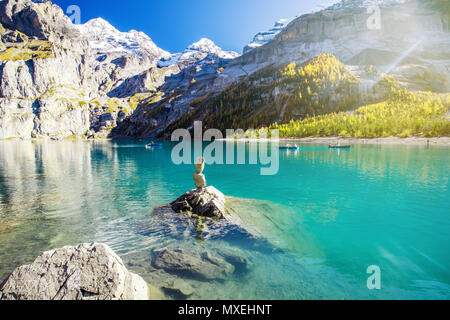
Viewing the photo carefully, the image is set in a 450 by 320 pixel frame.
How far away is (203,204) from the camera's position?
1897 centimetres

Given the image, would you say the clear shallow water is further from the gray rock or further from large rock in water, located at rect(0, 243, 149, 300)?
large rock in water, located at rect(0, 243, 149, 300)

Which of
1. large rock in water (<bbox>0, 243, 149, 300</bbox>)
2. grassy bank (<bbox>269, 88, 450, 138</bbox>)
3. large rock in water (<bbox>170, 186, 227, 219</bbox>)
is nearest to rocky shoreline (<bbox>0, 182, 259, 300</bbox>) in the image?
large rock in water (<bbox>0, 243, 149, 300</bbox>)

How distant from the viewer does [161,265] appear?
11359 mm

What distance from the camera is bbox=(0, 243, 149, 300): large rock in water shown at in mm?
6918

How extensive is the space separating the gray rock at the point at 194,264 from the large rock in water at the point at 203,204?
5798 millimetres

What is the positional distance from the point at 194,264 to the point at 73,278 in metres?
5.29

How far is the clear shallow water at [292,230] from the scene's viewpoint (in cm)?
1015

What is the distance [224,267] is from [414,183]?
98.1ft

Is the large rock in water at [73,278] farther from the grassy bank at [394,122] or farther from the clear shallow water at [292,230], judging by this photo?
the grassy bank at [394,122]

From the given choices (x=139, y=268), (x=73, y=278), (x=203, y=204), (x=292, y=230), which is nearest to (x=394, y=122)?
(x=292, y=230)

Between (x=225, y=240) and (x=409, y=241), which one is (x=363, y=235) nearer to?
(x=409, y=241)

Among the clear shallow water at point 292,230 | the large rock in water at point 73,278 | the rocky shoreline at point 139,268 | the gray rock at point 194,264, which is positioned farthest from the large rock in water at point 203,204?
the large rock in water at point 73,278
